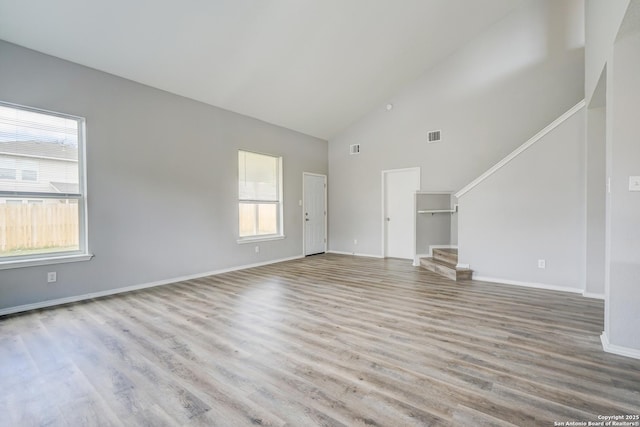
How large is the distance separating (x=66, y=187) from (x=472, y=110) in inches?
268

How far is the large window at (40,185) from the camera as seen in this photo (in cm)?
344

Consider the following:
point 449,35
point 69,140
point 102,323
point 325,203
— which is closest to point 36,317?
point 102,323

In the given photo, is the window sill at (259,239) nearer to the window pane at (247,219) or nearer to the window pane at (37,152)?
the window pane at (247,219)

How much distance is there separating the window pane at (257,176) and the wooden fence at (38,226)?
2707 millimetres

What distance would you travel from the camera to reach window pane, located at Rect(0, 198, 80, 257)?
3.45 m

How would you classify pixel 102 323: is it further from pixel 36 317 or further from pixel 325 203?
pixel 325 203

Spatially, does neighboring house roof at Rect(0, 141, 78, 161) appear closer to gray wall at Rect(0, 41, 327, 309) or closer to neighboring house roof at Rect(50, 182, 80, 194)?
gray wall at Rect(0, 41, 327, 309)

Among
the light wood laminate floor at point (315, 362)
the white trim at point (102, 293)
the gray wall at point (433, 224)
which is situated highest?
the gray wall at point (433, 224)

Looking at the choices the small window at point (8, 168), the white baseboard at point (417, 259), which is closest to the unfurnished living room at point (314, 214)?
the small window at point (8, 168)

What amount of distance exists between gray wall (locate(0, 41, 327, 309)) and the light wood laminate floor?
1.86 feet

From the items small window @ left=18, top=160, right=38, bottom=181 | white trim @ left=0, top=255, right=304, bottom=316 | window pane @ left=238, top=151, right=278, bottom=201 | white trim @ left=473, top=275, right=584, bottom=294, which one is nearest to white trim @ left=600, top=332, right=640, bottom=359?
white trim @ left=473, top=275, right=584, bottom=294

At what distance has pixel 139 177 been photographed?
4.40 m

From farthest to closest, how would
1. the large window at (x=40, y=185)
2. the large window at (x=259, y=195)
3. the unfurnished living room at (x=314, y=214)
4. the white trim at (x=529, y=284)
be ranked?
1. the large window at (x=259, y=195)
2. the white trim at (x=529, y=284)
3. the large window at (x=40, y=185)
4. the unfurnished living room at (x=314, y=214)

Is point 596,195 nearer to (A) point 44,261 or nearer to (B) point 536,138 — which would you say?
(B) point 536,138
